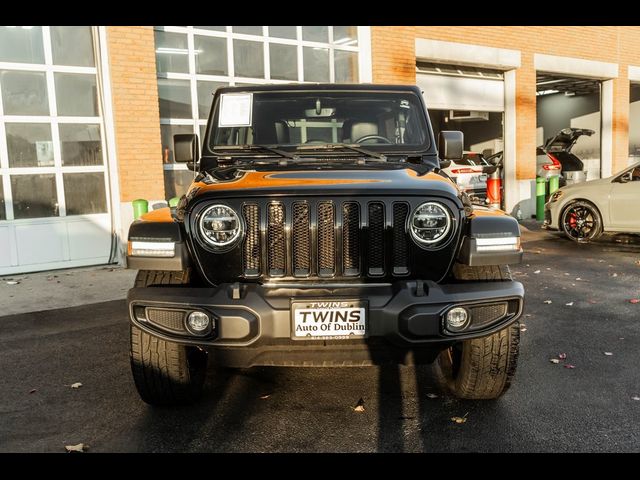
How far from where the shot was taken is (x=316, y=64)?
10.7 metres

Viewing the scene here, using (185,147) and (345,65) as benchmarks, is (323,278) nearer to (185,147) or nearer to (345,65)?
(185,147)

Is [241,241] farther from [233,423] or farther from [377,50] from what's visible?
[377,50]

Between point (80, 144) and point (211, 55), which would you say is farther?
point (211, 55)

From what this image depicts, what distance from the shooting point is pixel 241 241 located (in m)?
3.03

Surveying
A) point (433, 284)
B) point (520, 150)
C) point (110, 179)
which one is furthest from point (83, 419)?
point (520, 150)

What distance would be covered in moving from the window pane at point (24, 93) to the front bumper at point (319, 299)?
6412 mm

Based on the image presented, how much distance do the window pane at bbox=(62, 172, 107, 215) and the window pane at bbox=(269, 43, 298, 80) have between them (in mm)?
3478

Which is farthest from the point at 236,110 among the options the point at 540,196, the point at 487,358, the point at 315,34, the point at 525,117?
the point at 525,117

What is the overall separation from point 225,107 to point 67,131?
5.22 meters

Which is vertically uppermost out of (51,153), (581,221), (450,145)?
(51,153)

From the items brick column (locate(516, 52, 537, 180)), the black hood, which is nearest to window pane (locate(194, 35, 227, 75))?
brick column (locate(516, 52, 537, 180))

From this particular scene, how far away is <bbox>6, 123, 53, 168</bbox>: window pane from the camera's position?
816cm

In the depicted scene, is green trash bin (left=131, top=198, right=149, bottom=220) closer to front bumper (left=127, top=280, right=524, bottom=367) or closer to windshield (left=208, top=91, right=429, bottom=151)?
windshield (left=208, top=91, right=429, bottom=151)

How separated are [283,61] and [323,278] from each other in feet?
26.1
